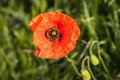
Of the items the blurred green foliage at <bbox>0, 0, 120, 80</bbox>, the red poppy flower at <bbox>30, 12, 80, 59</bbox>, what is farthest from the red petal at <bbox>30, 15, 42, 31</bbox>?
the blurred green foliage at <bbox>0, 0, 120, 80</bbox>

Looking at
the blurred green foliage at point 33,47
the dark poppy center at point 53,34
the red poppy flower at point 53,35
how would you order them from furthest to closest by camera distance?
the blurred green foliage at point 33,47 → the dark poppy center at point 53,34 → the red poppy flower at point 53,35

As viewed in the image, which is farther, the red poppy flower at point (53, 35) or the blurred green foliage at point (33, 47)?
the blurred green foliage at point (33, 47)

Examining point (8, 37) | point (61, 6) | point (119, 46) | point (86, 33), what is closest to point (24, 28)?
point (8, 37)

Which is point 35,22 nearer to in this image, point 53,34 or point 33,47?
point 53,34

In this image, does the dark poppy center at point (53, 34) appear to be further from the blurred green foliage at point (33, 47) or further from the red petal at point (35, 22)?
the blurred green foliage at point (33, 47)

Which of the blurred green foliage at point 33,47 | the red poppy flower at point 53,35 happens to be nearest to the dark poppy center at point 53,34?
the red poppy flower at point 53,35

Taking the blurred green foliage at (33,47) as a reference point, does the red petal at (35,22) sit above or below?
above

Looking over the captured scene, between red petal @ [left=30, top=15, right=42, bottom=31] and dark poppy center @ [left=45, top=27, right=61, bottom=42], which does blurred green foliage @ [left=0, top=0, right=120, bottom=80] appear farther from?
red petal @ [left=30, top=15, right=42, bottom=31]

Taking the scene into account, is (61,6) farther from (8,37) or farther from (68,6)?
(8,37)
